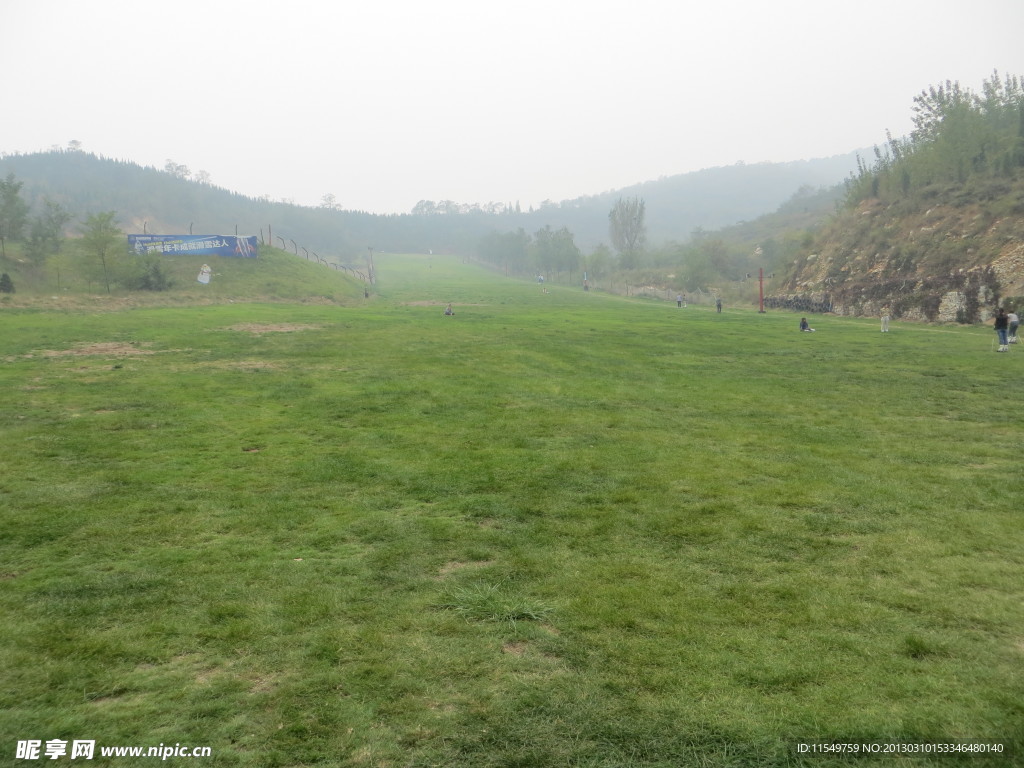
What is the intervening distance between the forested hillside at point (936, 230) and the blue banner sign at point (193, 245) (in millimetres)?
58640

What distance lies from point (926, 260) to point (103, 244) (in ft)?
221

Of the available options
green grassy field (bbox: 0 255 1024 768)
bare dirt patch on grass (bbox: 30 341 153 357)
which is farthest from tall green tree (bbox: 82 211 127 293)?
green grassy field (bbox: 0 255 1024 768)

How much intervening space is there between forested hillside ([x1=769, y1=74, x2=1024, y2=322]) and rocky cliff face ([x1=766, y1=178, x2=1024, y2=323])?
96 mm

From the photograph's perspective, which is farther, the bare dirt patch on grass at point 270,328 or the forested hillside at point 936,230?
the forested hillside at point 936,230

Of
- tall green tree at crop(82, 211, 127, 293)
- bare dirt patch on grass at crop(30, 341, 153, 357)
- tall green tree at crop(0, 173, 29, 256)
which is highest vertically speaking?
tall green tree at crop(0, 173, 29, 256)

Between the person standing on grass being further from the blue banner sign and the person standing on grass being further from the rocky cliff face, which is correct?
the blue banner sign

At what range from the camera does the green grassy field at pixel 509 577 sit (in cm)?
488

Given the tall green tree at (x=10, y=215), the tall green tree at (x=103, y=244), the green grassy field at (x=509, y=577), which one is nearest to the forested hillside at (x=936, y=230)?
the green grassy field at (x=509, y=577)

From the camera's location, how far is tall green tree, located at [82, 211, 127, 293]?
54.4m

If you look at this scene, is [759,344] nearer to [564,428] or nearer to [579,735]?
[564,428]

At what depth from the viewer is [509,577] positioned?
7398mm

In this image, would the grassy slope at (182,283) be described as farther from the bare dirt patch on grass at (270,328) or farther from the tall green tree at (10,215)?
the bare dirt patch on grass at (270,328)

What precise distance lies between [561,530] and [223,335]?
28028mm

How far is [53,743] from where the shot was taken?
15.3 ft
